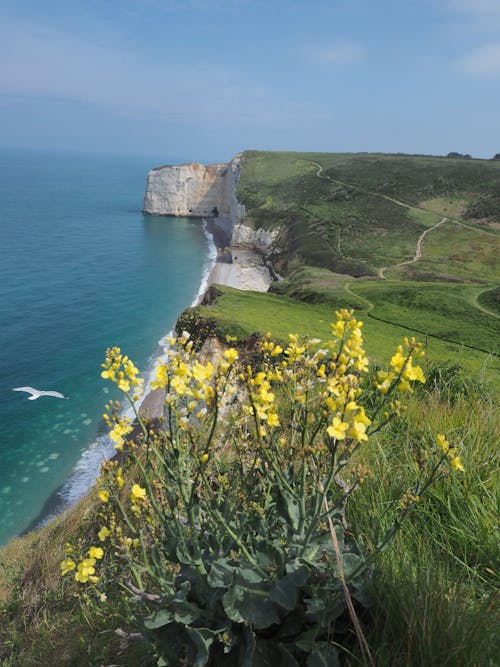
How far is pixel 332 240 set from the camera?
63.8 m

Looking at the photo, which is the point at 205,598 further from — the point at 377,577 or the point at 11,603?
the point at 11,603

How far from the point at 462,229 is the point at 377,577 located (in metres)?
66.5

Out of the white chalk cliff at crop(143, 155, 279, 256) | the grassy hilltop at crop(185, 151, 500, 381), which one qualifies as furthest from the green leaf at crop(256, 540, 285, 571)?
the white chalk cliff at crop(143, 155, 279, 256)

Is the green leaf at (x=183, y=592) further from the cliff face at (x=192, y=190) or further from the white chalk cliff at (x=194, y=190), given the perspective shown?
the cliff face at (x=192, y=190)

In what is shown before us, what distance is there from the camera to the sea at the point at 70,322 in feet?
79.5

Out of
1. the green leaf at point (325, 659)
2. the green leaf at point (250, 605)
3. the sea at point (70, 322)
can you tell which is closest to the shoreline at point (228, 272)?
the sea at point (70, 322)

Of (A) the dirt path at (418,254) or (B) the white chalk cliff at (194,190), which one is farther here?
(B) the white chalk cliff at (194,190)

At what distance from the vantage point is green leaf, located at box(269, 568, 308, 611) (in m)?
2.35

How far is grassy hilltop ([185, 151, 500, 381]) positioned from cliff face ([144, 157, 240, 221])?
21.8 ft

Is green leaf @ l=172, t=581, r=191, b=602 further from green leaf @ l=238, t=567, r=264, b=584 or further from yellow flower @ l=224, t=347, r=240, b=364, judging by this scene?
yellow flower @ l=224, t=347, r=240, b=364

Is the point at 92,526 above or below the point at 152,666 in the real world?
below

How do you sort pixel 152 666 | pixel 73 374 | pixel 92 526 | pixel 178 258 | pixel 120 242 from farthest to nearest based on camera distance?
1. pixel 120 242
2. pixel 178 258
3. pixel 73 374
4. pixel 92 526
5. pixel 152 666

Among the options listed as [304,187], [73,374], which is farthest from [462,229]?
[73,374]

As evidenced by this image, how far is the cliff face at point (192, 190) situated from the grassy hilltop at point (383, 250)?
6.63 m
